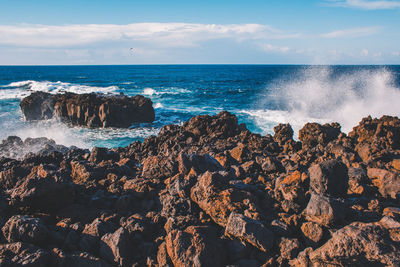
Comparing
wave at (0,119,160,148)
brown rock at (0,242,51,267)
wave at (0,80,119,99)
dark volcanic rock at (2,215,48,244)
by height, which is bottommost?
wave at (0,119,160,148)

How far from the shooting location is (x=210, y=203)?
4.35m

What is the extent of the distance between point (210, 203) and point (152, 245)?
40.5 inches

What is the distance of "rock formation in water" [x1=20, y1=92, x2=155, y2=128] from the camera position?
23.2 m

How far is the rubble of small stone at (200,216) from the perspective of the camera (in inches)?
134

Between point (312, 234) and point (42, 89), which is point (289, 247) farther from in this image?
point (42, 89)

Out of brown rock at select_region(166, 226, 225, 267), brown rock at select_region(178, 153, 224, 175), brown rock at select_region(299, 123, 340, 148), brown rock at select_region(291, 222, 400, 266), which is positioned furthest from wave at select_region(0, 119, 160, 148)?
brown rock at select_region(291, 222, 400, 266)

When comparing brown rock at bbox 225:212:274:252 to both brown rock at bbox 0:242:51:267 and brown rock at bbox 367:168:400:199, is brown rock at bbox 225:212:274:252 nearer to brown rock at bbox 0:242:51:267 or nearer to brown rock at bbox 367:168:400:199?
brown rock at bbox 0:242:51:267

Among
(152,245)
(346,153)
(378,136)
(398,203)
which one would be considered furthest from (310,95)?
(152,245)

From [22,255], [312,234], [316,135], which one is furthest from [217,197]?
[316,135]

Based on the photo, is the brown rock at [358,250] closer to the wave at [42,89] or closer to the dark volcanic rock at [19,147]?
the dark volcanic rock at [19,147]

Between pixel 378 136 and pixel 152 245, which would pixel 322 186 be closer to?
pixel 152 245

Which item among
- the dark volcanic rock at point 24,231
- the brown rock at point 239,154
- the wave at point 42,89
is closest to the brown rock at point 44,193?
the dark volcanic rock at point 24,231

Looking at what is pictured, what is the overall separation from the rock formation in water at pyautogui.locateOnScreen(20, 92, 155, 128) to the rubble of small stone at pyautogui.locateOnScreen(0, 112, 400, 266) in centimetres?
1721

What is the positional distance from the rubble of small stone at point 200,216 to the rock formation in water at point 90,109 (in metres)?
17.2
